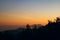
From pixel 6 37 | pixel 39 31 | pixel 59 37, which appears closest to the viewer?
pixel 59 37

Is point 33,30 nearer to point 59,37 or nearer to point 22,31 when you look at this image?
point 22,31

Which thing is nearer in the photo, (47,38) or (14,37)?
(47,38)

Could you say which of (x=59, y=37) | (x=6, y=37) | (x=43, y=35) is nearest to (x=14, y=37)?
(x=6, y=37)

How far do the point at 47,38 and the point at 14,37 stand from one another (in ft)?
22.9

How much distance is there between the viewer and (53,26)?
27.7 metres

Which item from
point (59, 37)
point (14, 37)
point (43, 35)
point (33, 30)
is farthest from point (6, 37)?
point (59, 37)

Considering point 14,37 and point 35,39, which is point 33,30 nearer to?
point 35,39

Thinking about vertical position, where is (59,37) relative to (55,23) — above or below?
A: below

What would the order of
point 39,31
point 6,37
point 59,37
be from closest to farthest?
point 59,37 → point 39,31 → point 6,37

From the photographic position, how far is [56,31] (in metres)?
27.1

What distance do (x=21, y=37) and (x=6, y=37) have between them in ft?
9.65

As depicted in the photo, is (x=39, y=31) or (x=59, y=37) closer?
(x=59, y=37)

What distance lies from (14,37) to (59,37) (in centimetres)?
844

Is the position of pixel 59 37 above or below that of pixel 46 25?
below
